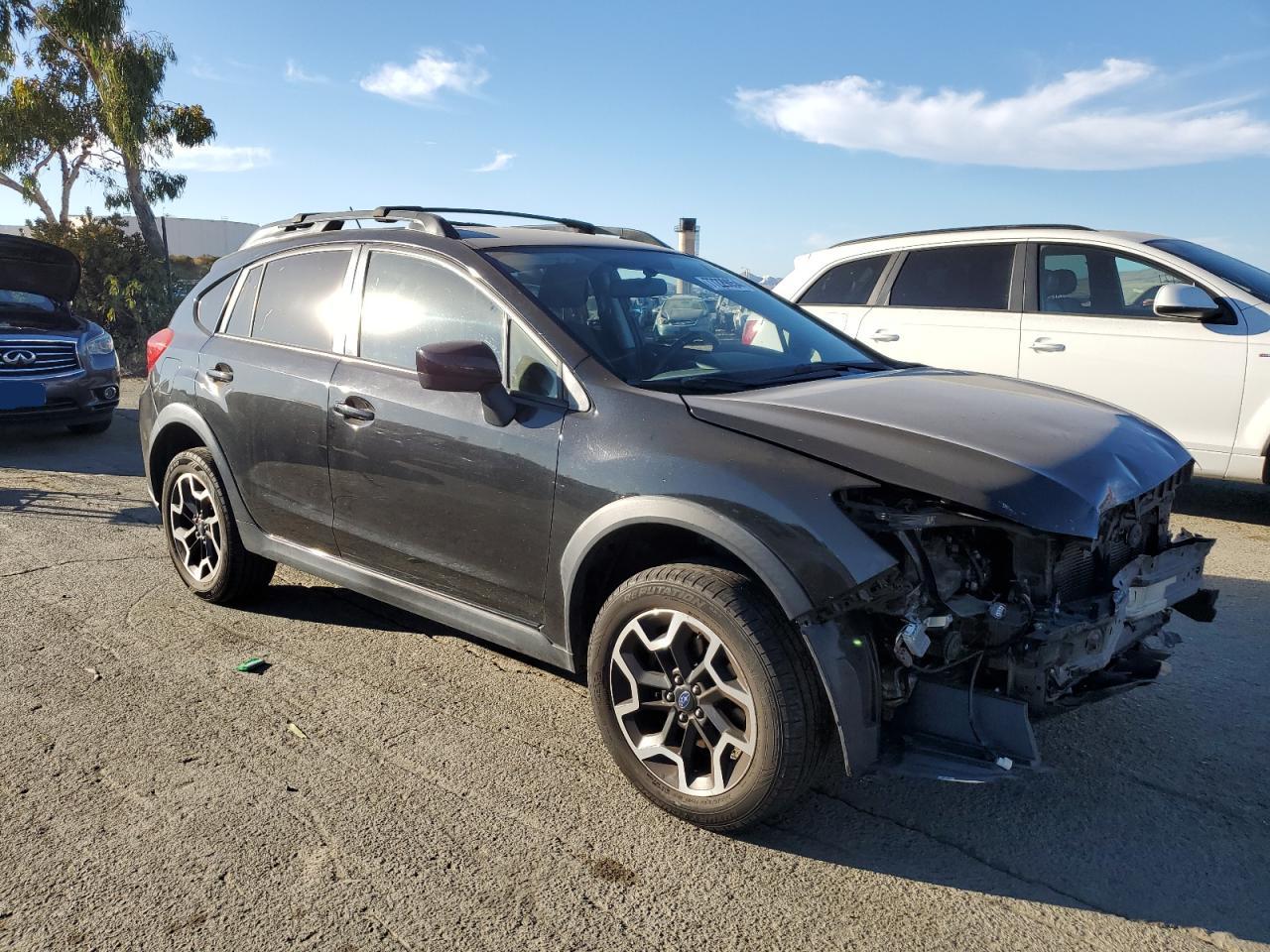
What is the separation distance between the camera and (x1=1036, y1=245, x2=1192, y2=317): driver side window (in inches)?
261

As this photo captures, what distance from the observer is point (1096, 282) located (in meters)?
6.84

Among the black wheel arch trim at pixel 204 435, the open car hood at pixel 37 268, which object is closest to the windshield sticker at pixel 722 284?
the black wheel arch trim at pixel 204 435

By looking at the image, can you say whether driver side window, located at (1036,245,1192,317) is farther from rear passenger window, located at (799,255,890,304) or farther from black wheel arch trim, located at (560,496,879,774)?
black wheel arch trim, located at (560,496,879,774)

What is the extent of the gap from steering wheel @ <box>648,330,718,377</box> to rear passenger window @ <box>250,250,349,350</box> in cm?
143

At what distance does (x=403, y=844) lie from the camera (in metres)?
2.79

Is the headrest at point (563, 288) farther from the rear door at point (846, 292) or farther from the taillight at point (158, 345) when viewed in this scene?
the rear door at point (846, 292)

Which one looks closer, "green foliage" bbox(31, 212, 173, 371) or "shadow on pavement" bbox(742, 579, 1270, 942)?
"shadow on pavement" bbox(742, 579, 1270, 942)

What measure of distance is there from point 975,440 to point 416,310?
2134mm

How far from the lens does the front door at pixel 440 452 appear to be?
325 centimetres

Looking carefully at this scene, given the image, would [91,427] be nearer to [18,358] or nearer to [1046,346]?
[18,358]

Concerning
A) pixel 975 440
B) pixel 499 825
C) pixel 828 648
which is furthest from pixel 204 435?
pixel 975 440

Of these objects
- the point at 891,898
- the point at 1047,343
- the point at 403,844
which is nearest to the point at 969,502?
the point at 891,898

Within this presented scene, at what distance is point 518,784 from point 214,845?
35.1 inches

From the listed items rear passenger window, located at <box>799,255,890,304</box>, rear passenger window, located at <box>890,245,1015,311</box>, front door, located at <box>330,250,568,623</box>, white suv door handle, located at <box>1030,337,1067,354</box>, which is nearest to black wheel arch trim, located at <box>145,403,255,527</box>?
front door, located at <box>330,250,568,623</box>
